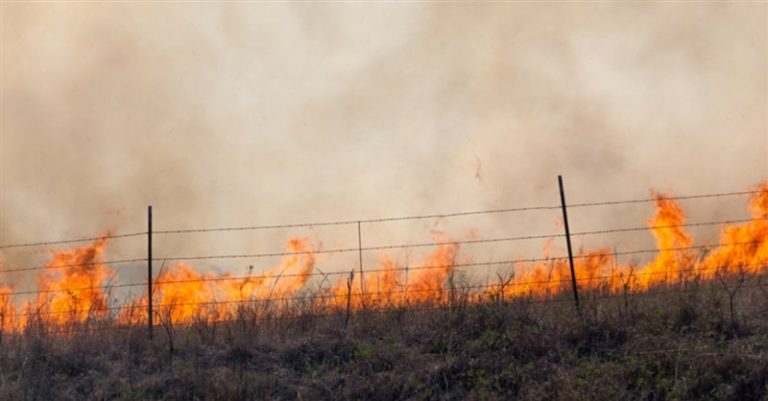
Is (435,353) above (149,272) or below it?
below

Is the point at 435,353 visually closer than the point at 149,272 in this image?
Yes

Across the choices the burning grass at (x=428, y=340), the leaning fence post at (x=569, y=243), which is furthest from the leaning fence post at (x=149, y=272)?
the leaning fence post at (x=569, y=243)

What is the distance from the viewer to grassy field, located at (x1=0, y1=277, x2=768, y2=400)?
997 cm

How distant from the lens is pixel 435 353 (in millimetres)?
11281

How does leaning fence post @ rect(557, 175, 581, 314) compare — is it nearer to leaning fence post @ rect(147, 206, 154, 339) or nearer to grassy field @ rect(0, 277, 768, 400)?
grassy field @ rect(0, 277, 768, 400)

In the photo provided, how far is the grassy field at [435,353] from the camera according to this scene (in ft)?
32.7

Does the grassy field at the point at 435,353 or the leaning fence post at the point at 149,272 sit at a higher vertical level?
the leaning fence post at the point at 149,272

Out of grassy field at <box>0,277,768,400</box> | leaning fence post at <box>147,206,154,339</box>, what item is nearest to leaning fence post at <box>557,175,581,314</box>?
grassy field at <box>0,277,768,400</box>

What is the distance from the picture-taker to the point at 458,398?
400 inches

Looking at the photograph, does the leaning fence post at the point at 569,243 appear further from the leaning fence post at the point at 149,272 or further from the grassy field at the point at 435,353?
the leaning fence post at the point at 149,272

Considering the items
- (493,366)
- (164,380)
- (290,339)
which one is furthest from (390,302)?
(164,380)

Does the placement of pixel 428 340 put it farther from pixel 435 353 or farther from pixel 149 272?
pixel 149 272

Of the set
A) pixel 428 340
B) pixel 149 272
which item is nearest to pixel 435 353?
pixel 428 340

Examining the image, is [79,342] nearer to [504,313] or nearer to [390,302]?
[390,302]
